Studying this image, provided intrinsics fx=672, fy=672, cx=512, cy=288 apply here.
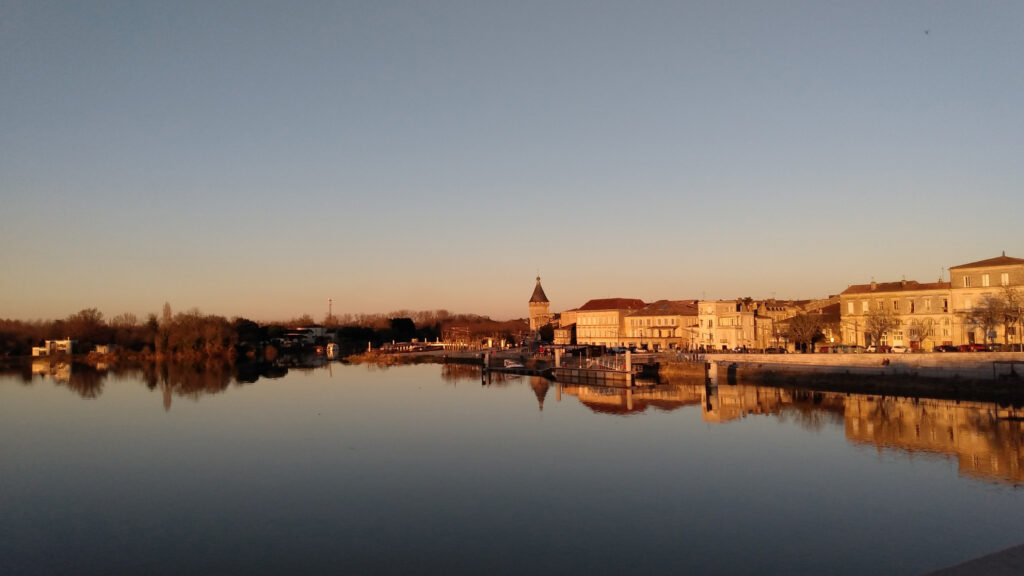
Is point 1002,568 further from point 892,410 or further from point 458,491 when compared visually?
point 892,410

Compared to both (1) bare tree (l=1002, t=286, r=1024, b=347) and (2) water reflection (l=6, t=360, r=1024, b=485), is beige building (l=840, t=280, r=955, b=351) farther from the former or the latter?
(2) water reflection (l=6, t=360, r=1024, b=485)

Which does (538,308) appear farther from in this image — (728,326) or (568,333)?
(728,326)

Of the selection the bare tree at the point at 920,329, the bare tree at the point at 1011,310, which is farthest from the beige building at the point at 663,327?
the bare tree at the point at 1011,310

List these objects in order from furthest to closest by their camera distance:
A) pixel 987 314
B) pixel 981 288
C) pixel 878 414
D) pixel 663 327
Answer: pixel 663 327, pixel 981 288, pixel 987 314, pixel 878 414

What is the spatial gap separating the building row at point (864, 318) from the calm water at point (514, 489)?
453 inches

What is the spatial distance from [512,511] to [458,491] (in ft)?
6.56

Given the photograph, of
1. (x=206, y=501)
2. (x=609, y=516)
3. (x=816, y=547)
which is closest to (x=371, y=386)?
(x=206, y=501)

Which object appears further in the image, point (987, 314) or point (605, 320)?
point (605, 320)

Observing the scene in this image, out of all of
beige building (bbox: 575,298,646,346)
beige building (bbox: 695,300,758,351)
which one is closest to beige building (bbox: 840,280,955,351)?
beige building (bbox: 695,300,758,351)

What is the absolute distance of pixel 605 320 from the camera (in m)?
61.2

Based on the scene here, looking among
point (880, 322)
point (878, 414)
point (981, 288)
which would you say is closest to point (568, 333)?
point (880, 322)

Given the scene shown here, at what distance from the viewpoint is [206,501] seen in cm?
1394

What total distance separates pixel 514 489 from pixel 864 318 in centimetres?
3173

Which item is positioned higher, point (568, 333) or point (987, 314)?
point (987, 314)
